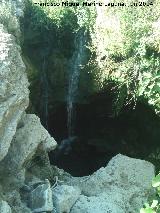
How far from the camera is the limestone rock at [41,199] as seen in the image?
5.69 metres

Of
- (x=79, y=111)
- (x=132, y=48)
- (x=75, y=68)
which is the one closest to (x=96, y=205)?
(x=132, y=48)

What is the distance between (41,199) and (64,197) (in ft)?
1.21

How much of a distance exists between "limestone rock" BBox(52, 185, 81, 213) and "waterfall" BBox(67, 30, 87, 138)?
2717mm

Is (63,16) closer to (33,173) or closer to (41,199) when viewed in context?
(33,173)

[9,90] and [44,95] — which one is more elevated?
[9,90]

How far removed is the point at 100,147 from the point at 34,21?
10.7 ft

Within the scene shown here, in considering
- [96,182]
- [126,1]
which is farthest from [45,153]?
[126,1]

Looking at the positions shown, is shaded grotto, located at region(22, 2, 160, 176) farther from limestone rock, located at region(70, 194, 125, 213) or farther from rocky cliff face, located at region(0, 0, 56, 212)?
limestone rock, located at region(70, 194, 125, 213)

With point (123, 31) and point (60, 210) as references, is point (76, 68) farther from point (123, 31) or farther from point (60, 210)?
point (60, 210)

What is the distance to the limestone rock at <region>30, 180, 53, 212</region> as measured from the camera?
5.69 meters

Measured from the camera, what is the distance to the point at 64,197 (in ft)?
19.6

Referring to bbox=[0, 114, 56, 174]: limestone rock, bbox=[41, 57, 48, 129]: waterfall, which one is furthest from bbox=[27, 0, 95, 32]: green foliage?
bbox=[0, 114, 56, 174]: limestone rock

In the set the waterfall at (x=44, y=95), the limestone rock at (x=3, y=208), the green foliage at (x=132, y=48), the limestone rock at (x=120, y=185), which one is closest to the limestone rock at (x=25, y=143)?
the limestone rock at (x=120, y=185)

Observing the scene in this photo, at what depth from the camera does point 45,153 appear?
693 centimetres
